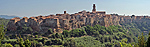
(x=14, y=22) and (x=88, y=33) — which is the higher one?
(x=14, y=22)

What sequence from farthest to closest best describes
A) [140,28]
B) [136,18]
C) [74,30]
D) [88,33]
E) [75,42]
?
[136,18] → [140,28] → [88,33] → [74,30] → [75,42]

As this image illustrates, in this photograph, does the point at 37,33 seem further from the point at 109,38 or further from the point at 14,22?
the point at 109,38

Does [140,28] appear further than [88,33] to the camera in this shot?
Yes

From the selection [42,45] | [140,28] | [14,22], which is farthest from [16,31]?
[140,28]

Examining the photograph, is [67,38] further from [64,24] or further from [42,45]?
[42,45]

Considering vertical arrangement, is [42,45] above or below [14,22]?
below

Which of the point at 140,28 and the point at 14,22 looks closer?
the point at 14,22

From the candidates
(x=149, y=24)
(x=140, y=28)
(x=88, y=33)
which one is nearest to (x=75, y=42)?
(x=88, y=33)

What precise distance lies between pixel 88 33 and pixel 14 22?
22368 mm

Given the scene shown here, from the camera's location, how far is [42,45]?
39781 mm

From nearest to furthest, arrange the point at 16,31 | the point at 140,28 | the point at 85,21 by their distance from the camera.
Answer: the point at 16,31 < the point at 85,21 < the point at 140,28

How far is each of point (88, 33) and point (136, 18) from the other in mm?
51731

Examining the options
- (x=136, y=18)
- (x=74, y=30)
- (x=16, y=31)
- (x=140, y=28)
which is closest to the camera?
(x=16, y=31)

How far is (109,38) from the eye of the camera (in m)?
53.3
